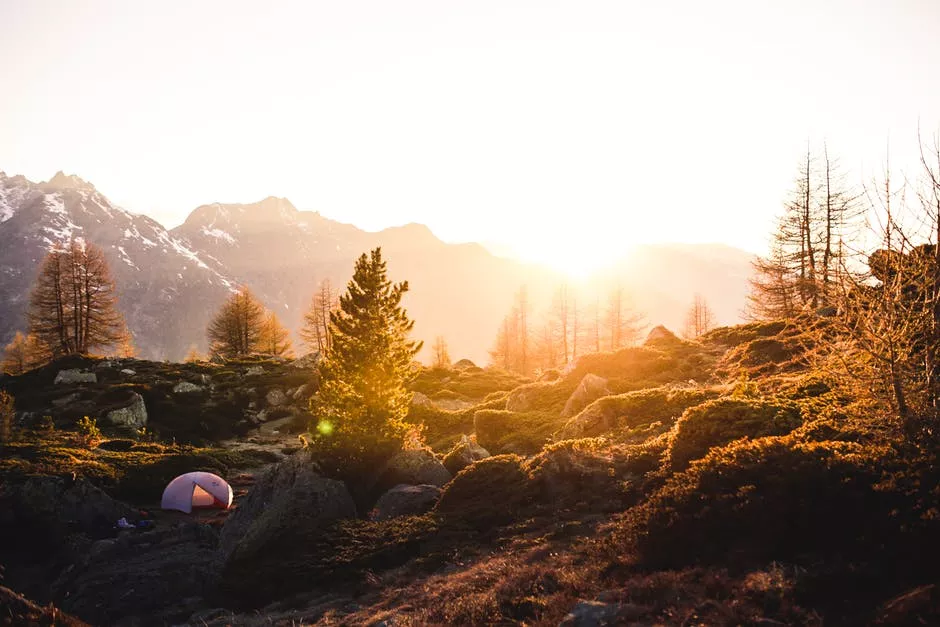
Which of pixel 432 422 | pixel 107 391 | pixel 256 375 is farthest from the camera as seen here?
pixel 256 375

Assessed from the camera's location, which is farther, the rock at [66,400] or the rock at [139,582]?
the rock at [66,400]

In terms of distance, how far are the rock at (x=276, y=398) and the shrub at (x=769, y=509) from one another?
4270 centimetres

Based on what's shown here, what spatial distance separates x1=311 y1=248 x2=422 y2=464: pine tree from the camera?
19234 millimetres

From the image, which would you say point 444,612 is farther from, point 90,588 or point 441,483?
point 90,588

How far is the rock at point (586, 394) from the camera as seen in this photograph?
23.8 m

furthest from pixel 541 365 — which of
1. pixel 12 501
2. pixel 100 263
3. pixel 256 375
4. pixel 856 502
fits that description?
pixel 856 502

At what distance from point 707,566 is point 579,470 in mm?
6398

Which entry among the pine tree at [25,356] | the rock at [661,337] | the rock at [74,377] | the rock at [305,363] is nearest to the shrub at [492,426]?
the rock at [661,337]

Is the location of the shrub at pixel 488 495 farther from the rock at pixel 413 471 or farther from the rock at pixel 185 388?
the rock at pixel 185 388

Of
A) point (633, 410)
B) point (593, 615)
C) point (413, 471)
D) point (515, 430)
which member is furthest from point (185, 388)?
point (593, 615)

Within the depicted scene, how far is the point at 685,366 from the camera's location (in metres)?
27.3

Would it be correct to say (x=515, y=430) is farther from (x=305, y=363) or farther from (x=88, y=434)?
(x=305, y=363)

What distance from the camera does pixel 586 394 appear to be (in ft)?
79.4

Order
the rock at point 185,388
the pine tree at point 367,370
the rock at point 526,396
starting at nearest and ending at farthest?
1. the pine tree at point 367,370
2. the rock at point 526,396
3. the rock at point 185,388
